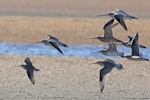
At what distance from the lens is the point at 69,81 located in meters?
16.5

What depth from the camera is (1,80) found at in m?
16.4

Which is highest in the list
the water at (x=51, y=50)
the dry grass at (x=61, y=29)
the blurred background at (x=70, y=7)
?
the water at (x=51, y=50)

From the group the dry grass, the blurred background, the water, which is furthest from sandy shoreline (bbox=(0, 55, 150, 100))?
the blurred background

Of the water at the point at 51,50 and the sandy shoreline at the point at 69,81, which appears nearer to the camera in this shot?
the sandy shoreline at the point at 69,81

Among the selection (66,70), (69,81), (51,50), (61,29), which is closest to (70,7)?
(61,29)

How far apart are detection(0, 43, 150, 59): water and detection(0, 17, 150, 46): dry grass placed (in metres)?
1.24

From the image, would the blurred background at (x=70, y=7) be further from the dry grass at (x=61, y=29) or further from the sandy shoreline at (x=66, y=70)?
the dry grass at (x=61, y=29)

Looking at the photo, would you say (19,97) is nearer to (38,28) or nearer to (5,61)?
(5,61)

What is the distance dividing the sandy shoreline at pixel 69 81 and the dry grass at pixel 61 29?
6464 mm

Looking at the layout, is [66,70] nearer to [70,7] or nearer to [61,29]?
[61,29]

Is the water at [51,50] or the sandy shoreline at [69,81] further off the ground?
the sandy shoreline at [69,81]

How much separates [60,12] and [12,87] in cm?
2406

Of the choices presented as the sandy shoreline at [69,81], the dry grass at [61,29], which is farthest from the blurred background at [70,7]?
the sandy shoreline at [69,81]

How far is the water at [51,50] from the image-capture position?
877 inches
